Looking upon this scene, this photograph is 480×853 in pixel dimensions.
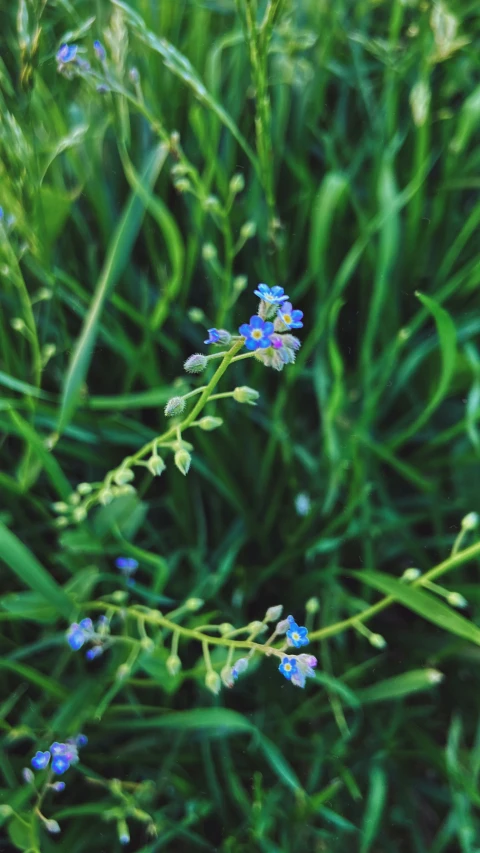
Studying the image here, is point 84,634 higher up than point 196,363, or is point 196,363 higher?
point 196,363

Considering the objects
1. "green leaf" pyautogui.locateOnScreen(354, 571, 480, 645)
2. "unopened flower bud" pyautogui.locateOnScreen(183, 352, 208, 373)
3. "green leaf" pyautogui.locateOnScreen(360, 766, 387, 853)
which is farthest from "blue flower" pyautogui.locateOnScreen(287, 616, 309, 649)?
"green leaf" pyautogui.locateOnScreen(360, 766, 387, 853)

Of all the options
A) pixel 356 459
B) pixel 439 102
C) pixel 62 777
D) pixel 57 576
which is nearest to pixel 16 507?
pixel 57 576

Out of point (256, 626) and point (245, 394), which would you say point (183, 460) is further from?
point (256, 626)

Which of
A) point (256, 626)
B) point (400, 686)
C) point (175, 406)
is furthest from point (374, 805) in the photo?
point (175, 406)

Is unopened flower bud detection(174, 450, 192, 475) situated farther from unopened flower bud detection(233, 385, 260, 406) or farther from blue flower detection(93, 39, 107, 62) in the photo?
blue flower detection(93, 39, 107, 62)

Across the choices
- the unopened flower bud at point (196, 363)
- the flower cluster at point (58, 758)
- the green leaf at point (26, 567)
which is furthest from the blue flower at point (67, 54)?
the flower cluster at point (58, 758)

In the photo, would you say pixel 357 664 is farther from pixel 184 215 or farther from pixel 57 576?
pixel 184 215
